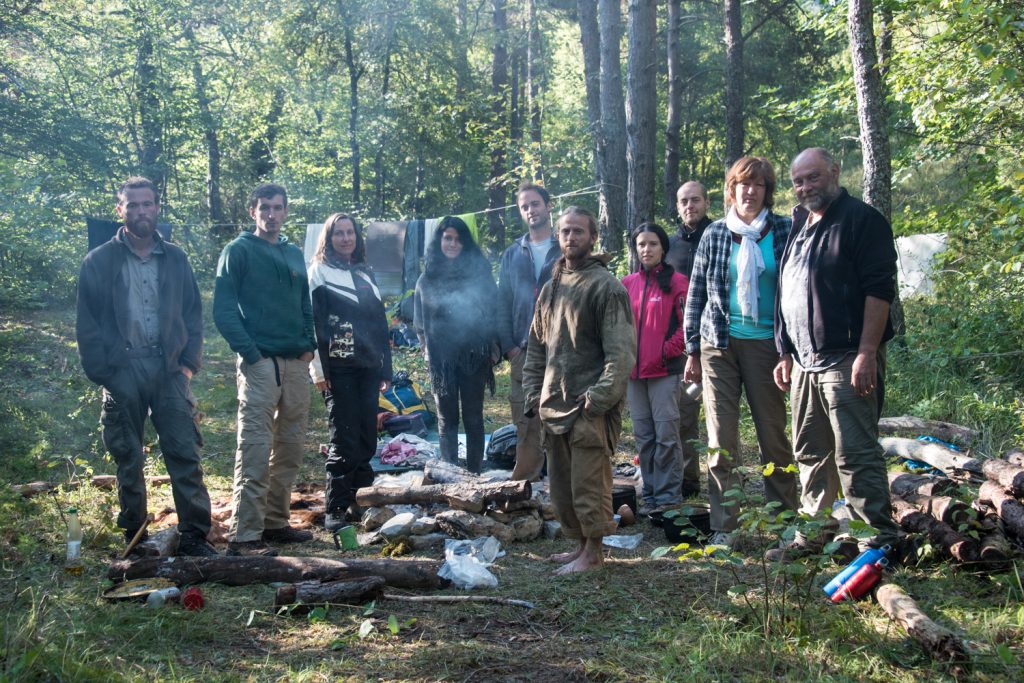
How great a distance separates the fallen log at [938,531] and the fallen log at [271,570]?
8.42 feet

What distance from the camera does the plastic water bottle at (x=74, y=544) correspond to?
4.45 metres

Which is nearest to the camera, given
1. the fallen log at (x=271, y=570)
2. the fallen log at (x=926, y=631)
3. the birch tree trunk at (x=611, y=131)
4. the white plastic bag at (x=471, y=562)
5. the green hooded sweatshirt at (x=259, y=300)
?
the fallen log at (x=926, y=631)

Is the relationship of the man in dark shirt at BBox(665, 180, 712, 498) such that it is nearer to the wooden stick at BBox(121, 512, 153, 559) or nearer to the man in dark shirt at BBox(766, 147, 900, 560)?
the man in dark shirt at BBox(766, 147, 900, 560)

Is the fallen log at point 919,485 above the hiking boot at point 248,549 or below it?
above

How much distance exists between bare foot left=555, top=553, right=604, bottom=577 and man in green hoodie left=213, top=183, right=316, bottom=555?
1712mm

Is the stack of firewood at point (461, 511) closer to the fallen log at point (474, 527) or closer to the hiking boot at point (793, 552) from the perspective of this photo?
the fallen log at point (474, 527)

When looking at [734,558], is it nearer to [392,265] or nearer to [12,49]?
[392,265]

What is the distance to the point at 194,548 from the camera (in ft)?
15.8

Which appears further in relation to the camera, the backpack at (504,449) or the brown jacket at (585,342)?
the backpack at (504,449)

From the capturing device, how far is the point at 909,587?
12.8 ft

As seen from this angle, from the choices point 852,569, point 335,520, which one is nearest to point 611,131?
point 335,520

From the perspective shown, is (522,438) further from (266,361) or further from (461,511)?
(266,361)

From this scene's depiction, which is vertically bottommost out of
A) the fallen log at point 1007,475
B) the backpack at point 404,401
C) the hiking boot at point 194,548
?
the hiking boot at point 194,548

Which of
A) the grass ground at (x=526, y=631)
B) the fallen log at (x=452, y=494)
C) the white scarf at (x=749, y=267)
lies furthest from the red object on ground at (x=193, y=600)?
the white scarf at (x=749, y=267)
